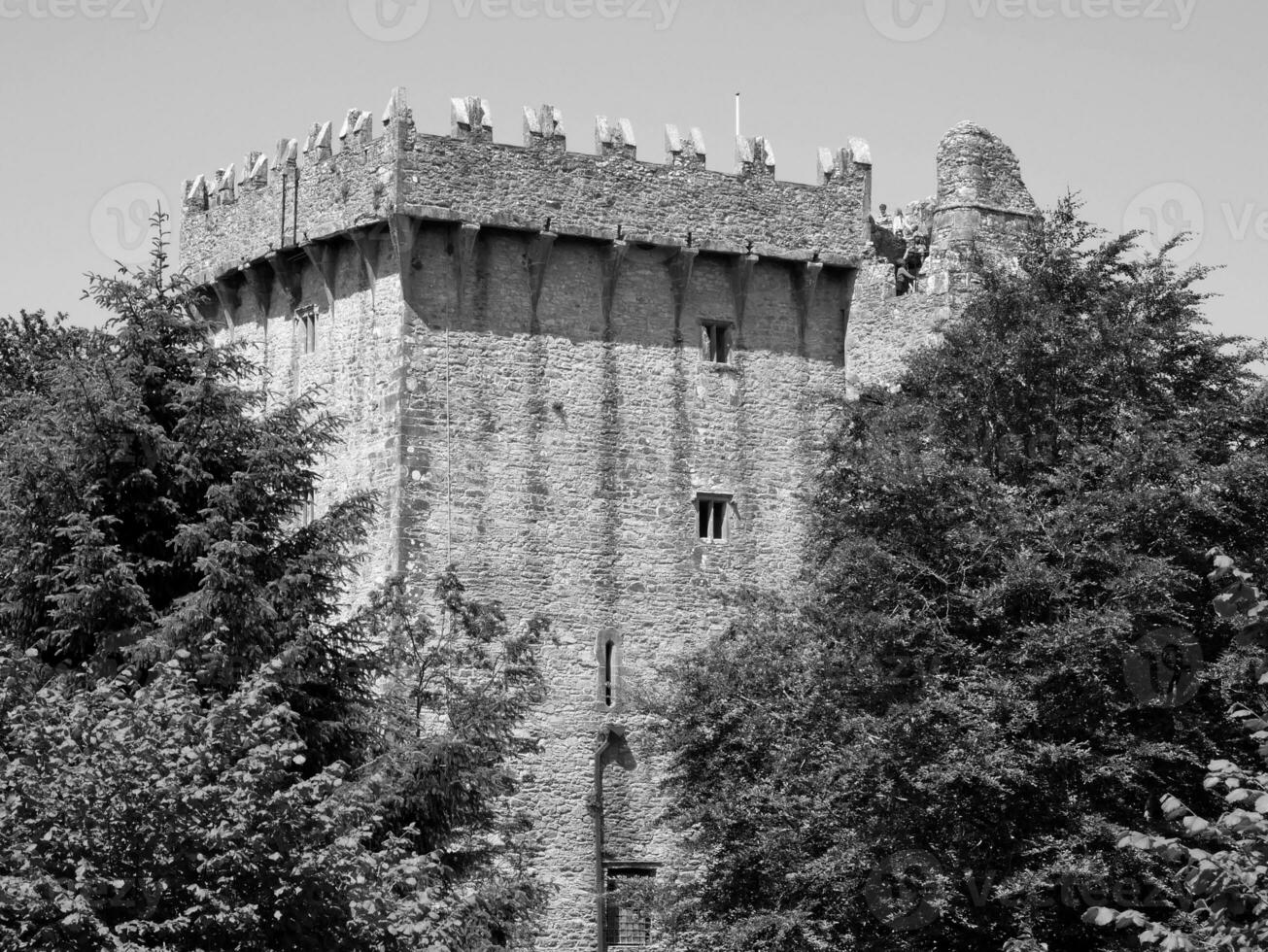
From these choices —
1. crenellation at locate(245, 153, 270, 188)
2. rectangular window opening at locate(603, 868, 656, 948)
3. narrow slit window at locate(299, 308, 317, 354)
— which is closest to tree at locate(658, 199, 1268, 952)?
rectangular window opening at locate(603, 868, 656, 948)

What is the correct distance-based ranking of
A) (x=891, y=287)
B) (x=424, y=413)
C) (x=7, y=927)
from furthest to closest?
(x=891, y=287)
(x=424, y=413)
(x=7, y=927)

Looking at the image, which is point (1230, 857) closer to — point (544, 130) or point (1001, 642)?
point (1001, 642)

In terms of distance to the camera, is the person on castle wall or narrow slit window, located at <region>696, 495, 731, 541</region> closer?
narrow slit window, located at <region>696, 495, 731, 541</region>

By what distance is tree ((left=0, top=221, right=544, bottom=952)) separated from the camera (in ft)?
77.6

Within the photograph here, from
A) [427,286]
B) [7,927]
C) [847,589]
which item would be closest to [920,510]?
[847,589]

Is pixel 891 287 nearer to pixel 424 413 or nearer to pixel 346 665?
pixel 424 413

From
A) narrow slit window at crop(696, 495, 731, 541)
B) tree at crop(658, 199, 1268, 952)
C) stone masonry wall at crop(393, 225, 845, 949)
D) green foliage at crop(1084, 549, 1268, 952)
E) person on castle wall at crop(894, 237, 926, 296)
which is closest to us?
green foliage at crop(1084, 549, 1268, 952)

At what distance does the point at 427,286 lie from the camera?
1697 inches

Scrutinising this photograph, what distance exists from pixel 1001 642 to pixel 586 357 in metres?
12.3

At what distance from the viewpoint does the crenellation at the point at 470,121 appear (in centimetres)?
4356

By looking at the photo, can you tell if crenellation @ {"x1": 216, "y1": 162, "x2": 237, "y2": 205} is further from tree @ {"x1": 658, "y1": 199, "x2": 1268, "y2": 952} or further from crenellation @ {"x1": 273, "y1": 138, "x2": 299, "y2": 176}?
tree @ {"x1": 658, "y1": 199, "x2": 1268, "y2": 952}

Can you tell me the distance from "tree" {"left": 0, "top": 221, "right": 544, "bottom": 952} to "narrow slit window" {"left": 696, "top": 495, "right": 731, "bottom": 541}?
24.5ft

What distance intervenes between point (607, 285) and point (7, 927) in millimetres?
23720

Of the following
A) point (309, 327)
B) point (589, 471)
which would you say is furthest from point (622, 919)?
point (309, 327)
